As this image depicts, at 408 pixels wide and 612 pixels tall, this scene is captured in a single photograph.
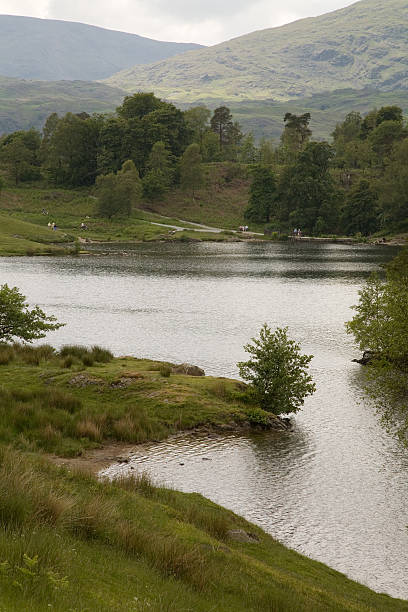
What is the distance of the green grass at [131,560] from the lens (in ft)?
30.5

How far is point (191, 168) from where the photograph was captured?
18275 centimetres

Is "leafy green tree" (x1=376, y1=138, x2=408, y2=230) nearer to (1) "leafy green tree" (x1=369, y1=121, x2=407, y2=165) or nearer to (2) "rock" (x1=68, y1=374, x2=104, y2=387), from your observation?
(1) "leafy green tree" (x1=369, y1=121, x2=407, y2=165)

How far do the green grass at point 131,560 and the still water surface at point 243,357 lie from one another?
353 cm

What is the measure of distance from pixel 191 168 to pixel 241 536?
A: 172m

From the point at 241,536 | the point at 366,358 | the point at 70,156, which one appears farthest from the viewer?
the point at 70,156

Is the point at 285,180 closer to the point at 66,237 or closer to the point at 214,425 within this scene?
the point at 66,237

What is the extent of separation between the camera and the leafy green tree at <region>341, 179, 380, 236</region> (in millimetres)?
158500

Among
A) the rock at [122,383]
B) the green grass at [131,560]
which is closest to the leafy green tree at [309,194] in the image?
the rock at [122,383]

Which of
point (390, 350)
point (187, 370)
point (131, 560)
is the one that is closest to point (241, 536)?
point (131, 560)

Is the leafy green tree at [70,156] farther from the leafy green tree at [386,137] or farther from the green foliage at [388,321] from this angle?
the green foliage at [388,321]

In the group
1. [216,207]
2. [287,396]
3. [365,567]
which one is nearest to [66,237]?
[216,207]

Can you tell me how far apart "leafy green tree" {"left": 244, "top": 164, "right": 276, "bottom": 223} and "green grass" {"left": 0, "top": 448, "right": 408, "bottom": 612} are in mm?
160582

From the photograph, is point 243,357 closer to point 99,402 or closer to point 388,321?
point 388,321

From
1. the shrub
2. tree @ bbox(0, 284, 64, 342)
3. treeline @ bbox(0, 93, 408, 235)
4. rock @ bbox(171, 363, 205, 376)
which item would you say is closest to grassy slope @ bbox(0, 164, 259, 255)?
treeline @ bbox(0, 93, 408, 235)
